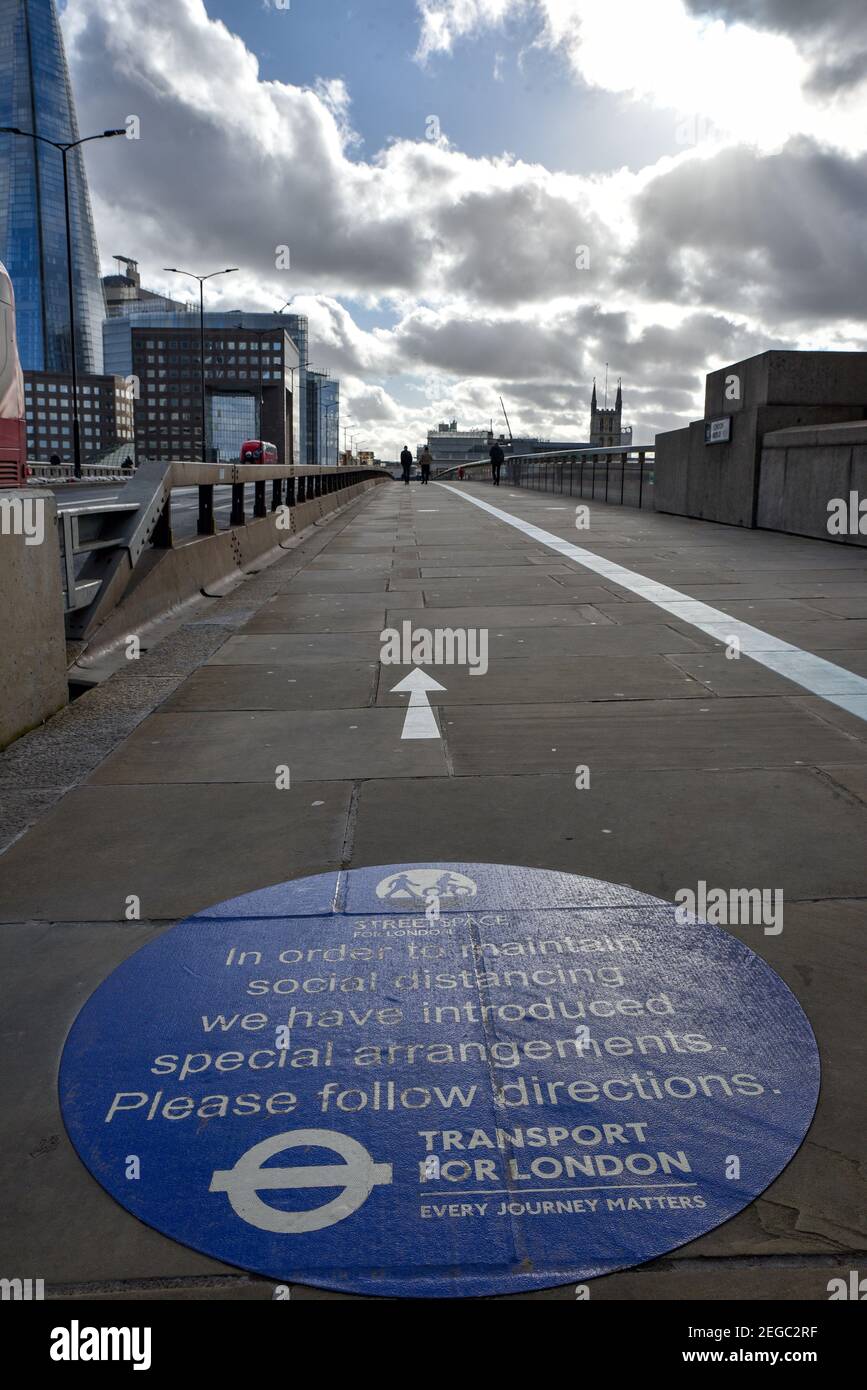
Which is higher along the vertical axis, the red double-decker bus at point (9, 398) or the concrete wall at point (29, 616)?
the red double-decker bus at point (9, 398)

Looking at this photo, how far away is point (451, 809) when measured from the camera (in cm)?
453

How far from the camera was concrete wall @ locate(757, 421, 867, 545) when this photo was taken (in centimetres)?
1485

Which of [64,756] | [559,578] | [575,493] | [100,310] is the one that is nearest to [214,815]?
[64,756]

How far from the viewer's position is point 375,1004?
9.46 ft

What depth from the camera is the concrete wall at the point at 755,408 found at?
18078mm

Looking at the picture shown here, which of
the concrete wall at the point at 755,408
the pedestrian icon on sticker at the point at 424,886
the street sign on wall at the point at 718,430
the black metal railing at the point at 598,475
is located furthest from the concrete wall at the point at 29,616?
the black metal railing at the point at 598,475

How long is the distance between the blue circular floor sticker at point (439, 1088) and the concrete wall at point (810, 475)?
1290cm

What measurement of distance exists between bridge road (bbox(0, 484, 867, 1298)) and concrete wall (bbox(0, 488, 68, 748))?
175mm

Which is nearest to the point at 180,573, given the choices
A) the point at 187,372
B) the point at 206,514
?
the point at 206,514

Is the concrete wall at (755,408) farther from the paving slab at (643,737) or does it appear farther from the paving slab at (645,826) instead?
the paving slab at (645,826)

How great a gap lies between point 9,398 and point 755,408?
11.9 metres

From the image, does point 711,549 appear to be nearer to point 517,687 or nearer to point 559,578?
point 559,578

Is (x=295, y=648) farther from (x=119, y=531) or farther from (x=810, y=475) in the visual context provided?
(x=810, y=475)

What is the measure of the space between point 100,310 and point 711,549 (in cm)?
19798
